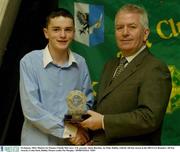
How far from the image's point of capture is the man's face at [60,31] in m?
1.76

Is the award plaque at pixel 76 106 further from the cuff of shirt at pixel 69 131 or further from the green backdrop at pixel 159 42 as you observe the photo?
the green backdrop at pixel 159 42

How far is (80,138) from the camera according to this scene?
5.74 feet

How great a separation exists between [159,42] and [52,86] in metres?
0.73

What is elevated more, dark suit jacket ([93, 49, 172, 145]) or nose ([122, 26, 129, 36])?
nose ([122, 26, 129, 36])

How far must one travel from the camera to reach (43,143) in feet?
5.87

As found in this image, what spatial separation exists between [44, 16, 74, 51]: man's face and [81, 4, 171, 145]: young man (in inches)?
7.9

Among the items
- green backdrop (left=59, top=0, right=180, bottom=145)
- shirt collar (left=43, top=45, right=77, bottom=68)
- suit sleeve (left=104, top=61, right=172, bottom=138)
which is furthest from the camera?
green backdrop (left=59, top=0, right=180, bottom=145)

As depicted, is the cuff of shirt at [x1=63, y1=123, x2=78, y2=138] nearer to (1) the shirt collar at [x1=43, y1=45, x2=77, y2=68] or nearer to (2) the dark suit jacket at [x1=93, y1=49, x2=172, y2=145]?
(2) the dark suit jacket at [x1=93, y1=49, x2=172, y2=145]

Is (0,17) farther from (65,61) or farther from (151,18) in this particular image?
(151,18)

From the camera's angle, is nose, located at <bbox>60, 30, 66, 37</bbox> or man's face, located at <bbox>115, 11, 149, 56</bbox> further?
nose, located at <bbox>60, 30, 66, 37</bbox>

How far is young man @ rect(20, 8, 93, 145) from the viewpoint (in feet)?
5.73

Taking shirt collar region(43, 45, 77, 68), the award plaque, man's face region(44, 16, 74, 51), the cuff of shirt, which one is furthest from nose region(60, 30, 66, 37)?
the cuff of shirt

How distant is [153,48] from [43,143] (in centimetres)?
81

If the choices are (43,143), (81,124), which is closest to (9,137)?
(43,143)
